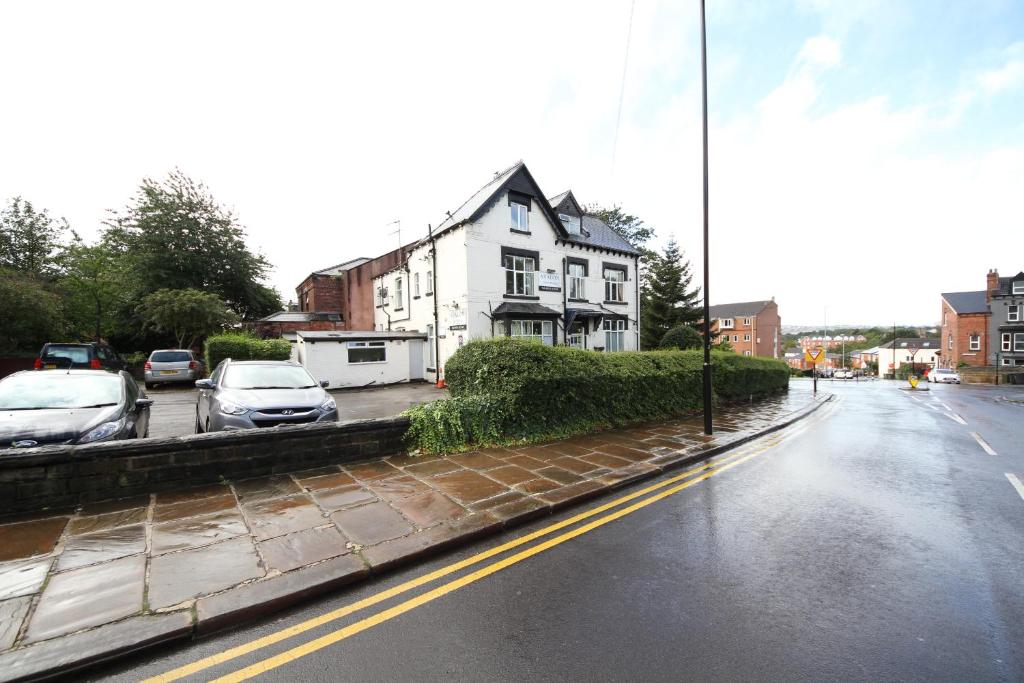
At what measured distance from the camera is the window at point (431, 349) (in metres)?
21.1

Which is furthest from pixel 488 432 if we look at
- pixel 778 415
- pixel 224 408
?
pixel 778 415

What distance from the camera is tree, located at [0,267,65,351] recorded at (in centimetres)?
1784

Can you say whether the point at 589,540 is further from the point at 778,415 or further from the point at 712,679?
the point at 778,415

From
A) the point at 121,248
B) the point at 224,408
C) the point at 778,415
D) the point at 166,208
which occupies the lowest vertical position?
the point at 778,415

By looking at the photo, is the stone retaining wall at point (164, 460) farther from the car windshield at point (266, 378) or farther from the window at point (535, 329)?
the window at point (535, 329)

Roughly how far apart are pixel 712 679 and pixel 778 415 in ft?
40.1

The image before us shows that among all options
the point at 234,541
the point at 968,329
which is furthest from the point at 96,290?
the point at 968,329

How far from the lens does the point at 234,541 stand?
12.3ft

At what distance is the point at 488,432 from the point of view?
7.64m

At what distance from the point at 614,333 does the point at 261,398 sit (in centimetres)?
2102

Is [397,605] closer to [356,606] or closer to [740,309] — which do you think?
[356,606]

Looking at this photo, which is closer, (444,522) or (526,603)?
(526,603)

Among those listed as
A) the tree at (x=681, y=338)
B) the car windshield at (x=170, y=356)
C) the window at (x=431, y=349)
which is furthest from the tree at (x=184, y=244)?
the tree at (x=681, y=338)

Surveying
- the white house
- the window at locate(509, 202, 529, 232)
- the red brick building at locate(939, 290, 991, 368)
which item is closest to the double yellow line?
the white house
